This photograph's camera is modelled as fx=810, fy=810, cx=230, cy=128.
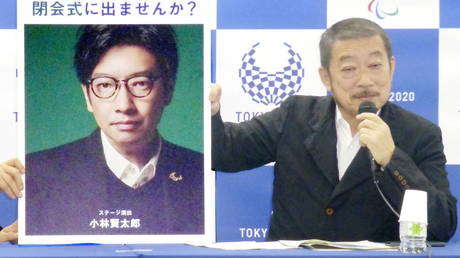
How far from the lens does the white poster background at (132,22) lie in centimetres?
202

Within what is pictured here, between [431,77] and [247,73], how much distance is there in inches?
25.5

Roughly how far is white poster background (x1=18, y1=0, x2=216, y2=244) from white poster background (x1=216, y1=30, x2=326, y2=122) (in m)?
0.72

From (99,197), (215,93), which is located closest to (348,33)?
(215,93)

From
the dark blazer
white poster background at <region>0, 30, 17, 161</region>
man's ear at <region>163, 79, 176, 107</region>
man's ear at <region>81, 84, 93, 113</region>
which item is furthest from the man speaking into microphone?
white poster background at <region>0, 30, 17, 161</region>

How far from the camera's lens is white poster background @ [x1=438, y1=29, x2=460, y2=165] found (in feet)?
9.30

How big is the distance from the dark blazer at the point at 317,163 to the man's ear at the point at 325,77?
0.16 feet

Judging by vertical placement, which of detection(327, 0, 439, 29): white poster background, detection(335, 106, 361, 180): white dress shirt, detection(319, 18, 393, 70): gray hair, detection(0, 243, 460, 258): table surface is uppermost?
detection(327, 0, 439, 29): white poster background

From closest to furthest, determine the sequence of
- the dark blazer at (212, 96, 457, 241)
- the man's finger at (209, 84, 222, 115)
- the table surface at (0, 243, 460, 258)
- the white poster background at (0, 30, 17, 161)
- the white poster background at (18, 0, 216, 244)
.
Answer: the table surface at (0, 243, 460, 258)
the white poster background at (18, 0, 216, 244)
the man's finger at (209, 84, 222, 115)
the dark blazer at (212, 96, 457, 241)
the white poster background at (0, 30, 17, 161)

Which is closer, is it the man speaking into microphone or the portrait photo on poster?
the portrait photo on poster

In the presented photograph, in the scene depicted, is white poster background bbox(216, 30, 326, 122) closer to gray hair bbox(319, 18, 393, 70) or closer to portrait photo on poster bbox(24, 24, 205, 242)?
gray hair bbox(319, 18, 393, 70)

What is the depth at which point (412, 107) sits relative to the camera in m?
2.86

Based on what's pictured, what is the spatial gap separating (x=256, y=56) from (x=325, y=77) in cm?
25

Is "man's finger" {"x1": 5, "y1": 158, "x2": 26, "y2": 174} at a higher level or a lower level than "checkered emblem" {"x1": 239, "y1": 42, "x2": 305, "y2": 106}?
lower

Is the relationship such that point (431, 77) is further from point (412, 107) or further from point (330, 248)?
point (330, 248)
